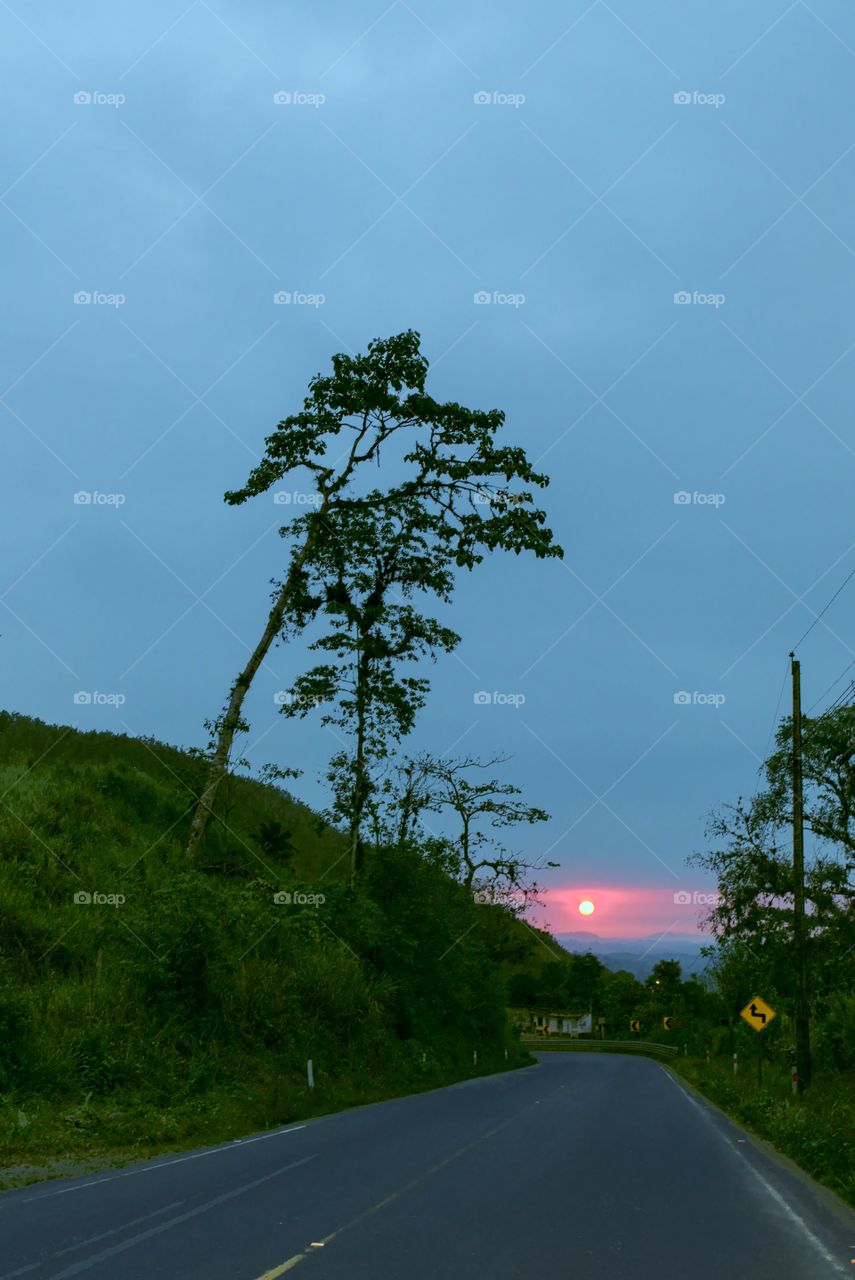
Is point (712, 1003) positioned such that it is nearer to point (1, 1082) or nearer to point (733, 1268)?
point (1, 1082)

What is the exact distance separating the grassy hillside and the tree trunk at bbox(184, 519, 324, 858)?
142cm

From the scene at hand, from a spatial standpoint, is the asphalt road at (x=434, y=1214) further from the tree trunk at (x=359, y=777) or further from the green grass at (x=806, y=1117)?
the tree trunk at (x=359, y=777)

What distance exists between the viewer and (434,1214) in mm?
10938

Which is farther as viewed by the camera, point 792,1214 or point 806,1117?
point 806,1117

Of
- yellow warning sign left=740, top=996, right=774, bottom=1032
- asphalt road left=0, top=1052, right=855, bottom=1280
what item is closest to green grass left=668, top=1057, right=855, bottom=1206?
asphalt road left=0, top=1052, right=855, bottom=1280

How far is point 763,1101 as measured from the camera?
981 inches

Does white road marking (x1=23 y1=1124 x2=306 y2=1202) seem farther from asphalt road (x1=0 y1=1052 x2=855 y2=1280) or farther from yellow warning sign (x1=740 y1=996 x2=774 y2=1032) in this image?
yellow warning sign (x1=740 y1=996 x2=774 y2=1032)

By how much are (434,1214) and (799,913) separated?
18114mm

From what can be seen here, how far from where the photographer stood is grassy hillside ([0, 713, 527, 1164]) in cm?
1944

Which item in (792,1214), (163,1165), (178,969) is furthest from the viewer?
(178,969)

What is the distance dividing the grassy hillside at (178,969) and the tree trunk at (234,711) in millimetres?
1415

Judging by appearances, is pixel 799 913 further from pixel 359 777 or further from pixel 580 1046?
pixel 580 1046

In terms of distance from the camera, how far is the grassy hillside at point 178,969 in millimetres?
19438

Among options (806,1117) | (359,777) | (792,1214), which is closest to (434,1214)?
(792,1214)
